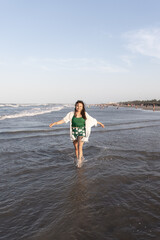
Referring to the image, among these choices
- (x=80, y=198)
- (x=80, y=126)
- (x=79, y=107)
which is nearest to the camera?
(x=80, y=198)

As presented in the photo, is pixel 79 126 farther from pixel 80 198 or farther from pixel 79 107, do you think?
pixel 80 198

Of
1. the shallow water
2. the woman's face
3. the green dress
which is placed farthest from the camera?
the green dress

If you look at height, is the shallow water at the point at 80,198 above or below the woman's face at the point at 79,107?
below

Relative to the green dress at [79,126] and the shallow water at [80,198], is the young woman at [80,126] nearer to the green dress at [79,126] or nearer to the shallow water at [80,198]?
the green dress at [79,126]

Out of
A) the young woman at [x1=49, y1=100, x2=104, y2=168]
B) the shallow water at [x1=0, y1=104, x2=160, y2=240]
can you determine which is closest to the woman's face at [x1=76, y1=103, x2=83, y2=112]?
the young woman at [x1=49, y1=100, x2=104, y2=168]

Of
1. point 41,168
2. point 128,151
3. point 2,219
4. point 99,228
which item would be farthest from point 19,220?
point 128,151

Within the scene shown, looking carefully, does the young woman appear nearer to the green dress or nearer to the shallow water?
the green dress

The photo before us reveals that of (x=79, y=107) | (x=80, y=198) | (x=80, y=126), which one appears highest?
(x=79, y=107)

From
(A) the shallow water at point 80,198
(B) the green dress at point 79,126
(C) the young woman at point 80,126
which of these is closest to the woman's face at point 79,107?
(C) the young woman at point 80,126

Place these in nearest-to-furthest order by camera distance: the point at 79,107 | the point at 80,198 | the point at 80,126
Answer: the point at 80,198 → the point at 79,107 → the point at 80,126

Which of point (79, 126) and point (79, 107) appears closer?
point (79, 107)

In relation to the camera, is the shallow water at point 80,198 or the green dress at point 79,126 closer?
the shallow water at point 80,198

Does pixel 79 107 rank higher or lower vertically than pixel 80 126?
higher

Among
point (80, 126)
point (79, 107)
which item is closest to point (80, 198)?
point (80, 126)
